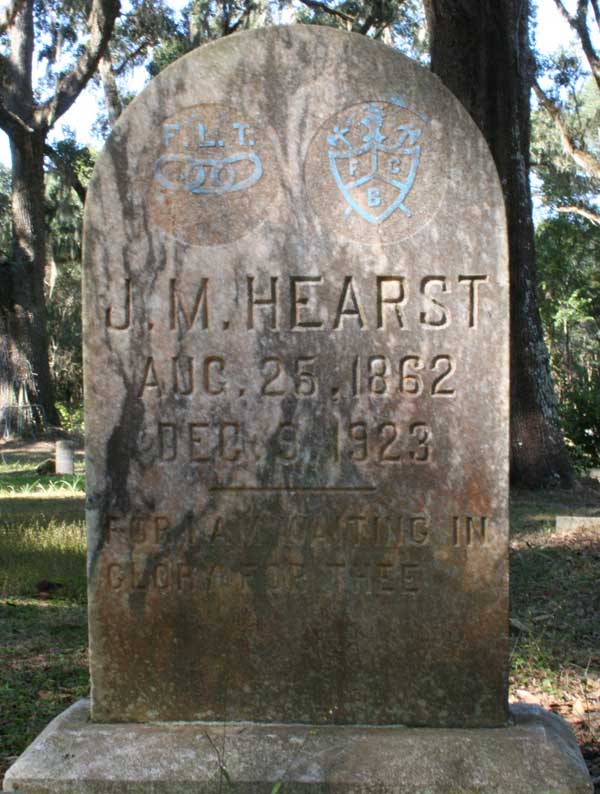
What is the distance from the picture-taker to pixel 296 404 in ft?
9.59

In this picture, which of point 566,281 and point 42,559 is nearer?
point 42,559

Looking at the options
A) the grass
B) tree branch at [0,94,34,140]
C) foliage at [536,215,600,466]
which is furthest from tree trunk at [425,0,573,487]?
tree branch at [0,94,34,140]

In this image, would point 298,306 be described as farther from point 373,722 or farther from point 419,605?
point 373,722

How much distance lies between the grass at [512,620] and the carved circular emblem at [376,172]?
204 cm

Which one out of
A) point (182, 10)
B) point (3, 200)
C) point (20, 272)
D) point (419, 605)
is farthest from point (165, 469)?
point (3, 200)

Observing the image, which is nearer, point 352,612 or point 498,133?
point 352,612

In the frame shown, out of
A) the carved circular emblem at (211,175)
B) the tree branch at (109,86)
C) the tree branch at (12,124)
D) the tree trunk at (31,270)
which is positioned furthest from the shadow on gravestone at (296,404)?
the tree branch at (109,86)

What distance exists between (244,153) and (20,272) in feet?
65.6

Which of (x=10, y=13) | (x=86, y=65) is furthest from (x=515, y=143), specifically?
(x=10, y=13)

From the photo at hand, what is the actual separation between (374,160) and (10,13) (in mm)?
21392

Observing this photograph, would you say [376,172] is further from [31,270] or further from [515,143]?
[31,270]

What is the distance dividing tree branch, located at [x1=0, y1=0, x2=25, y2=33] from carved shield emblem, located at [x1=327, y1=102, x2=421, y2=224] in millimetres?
21180

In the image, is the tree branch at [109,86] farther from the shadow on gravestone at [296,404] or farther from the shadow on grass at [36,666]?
the shadow on gravestone at [296,404]

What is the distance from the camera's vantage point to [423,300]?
2.88 m
